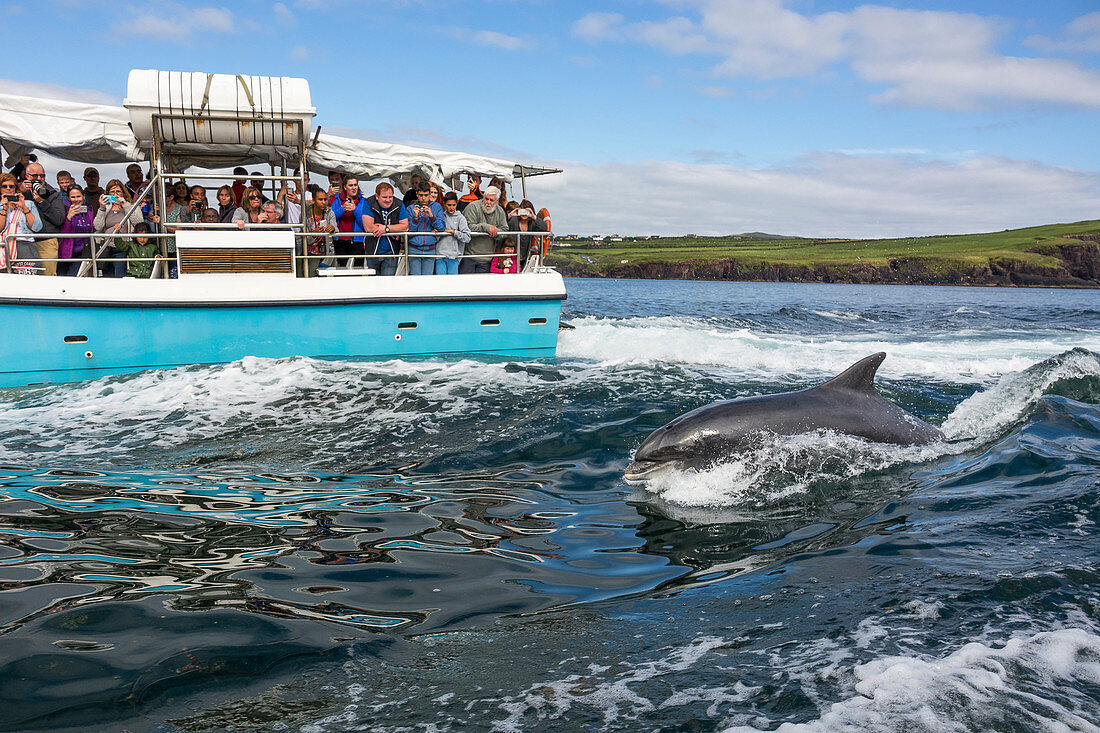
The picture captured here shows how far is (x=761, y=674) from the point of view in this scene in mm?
3312

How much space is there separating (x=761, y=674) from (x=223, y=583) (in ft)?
9.20

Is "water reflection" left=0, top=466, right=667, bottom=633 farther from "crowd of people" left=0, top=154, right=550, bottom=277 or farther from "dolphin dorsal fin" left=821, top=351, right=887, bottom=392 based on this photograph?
"crowd of people" left=0, top=154, right=550, bottom=277

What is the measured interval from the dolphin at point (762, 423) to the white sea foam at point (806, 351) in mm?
5976

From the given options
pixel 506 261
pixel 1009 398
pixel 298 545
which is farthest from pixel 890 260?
pixel 298 545

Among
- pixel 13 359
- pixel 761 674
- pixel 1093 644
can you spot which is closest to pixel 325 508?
pixel 761 674

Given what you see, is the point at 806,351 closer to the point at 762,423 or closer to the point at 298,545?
the point at 762,423

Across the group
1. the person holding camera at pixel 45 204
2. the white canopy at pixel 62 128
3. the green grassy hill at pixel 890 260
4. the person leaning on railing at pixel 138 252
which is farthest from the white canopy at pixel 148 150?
the green grassy hill at pixel 890 260

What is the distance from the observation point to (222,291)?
39.9ft

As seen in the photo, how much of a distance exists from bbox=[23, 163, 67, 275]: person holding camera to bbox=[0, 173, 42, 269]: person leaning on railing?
4.4 inches

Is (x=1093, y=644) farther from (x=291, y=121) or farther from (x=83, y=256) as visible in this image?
(x=83, y=256)

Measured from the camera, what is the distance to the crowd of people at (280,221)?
12.1 m

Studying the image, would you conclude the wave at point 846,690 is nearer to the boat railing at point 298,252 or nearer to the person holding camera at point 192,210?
the boat railing at point 298,252

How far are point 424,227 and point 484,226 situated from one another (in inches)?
41.9

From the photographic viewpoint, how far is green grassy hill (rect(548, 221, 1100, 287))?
99.0m
